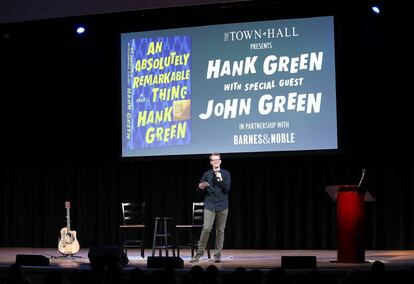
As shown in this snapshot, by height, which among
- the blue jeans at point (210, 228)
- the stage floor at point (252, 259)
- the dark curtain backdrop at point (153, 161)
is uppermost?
the dark curtain backdrop at point (153, 161)

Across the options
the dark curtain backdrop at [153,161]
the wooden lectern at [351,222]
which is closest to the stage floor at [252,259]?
the wooden lectern at [351,222]

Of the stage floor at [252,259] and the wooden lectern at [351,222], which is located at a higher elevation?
the wooden lectern at [351,222]

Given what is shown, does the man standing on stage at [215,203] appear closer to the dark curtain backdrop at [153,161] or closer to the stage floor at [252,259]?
the stage floor at [252,259]

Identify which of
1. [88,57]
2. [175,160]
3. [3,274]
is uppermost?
[88,57]

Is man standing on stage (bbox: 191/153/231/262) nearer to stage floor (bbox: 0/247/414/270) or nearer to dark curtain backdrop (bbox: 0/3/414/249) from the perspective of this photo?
stage floor (bbox: 0/247/414/270)

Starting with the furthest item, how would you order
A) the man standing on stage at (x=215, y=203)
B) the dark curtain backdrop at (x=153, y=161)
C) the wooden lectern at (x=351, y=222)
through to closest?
1. the dark curtain backdrop at (x=153, y=161)
2. the man standing on stage at (x=215, y=203)
3. the wooden lectern at (x=351, y=222)

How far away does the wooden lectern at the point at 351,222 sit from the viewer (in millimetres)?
7734

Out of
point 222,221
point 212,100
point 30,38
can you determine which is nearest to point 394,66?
point 212,100

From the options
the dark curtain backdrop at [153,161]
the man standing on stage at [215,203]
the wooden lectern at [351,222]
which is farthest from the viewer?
the dark curtain backdrop at [153,161]

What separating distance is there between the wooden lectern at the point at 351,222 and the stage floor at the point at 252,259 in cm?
13

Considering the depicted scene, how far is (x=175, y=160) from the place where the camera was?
1111 centimetres

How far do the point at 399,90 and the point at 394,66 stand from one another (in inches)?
13.1

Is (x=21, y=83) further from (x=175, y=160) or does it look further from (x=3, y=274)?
(x=3, y=274)

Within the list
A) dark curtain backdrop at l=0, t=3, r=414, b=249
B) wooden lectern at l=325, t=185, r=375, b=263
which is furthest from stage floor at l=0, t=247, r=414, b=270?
dark curtain backdrop at l=0, t=3, r=414, b=249
